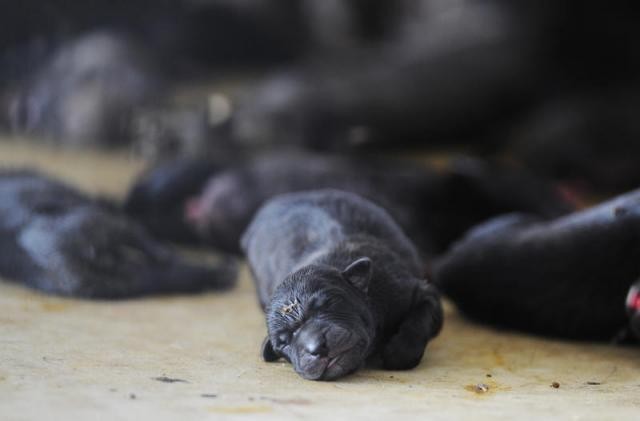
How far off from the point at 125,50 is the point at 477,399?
15.7 feet

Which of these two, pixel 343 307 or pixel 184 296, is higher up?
pixel 184 296

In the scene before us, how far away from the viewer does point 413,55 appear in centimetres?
899

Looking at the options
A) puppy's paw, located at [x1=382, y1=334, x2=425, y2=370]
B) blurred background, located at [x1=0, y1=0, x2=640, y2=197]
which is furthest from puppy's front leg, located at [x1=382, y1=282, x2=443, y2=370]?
blurred background, located at [x1=0, y1=0, x2=640, y2=197]

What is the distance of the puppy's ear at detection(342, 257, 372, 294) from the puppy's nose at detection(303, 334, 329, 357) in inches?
13.7

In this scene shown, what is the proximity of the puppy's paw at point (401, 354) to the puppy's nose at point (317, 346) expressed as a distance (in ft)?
1.40

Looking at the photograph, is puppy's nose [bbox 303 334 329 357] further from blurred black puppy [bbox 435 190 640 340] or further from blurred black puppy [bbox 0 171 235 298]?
blurred black puppy [bbox 0 171 235 298]

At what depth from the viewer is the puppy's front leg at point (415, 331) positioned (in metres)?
3.89

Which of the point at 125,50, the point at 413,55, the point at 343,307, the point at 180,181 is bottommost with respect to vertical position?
the point at 343,307

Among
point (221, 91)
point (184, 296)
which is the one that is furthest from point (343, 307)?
point (221, 91)

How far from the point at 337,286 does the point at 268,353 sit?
384 millimetres

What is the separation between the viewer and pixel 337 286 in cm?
375

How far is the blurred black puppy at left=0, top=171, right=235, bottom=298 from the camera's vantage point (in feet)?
16.8

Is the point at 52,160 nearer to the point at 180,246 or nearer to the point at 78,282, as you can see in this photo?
the point at 180,246

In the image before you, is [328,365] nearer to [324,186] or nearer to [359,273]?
[359,273]
